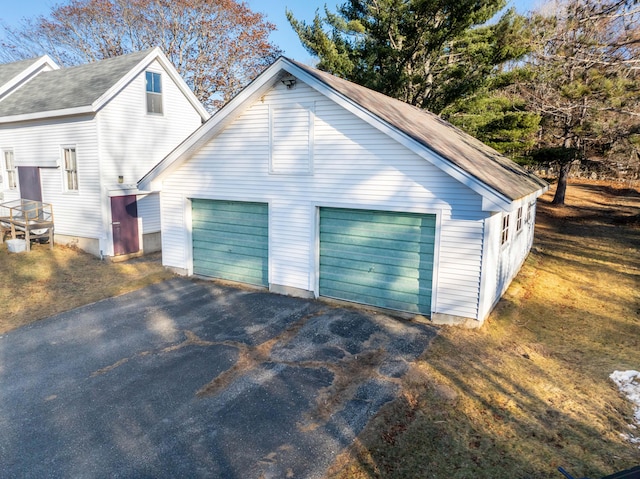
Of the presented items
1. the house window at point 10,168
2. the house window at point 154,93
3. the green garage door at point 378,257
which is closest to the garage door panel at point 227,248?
the green garage door at point 378,257

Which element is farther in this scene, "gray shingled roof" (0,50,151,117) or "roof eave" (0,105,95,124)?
"gray shingled roof" (0,50,151,117)

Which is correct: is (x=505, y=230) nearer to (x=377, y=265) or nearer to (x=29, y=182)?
(x=377, y=265)

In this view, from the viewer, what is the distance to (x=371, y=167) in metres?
9.13

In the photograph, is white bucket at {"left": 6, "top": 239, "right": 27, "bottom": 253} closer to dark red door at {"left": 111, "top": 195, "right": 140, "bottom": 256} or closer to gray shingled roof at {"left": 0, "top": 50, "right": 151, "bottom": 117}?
dark red door at {"left": 111, "top": 195, "right": 140, "bottom": 256}

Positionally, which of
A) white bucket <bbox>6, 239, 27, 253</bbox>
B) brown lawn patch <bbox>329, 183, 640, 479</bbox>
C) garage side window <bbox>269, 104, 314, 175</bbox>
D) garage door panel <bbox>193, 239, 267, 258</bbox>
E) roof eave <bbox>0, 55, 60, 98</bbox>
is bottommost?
brown lawn patch <bbox>329, 183, 640, 479</bbox>

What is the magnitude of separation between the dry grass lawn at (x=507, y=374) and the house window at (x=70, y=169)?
2.32 m

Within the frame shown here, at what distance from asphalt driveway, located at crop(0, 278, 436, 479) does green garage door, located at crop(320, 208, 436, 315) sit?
0.50m

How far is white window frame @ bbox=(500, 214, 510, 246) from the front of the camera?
9342mm

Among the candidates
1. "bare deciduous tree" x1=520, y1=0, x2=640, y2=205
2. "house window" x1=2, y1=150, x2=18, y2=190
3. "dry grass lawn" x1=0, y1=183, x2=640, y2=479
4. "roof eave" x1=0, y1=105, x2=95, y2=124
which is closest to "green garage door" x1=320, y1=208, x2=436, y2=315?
"dry grass lawn" x1=0, y1=183, x2=640, y2=479

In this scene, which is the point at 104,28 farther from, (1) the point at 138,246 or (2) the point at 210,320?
(2) the point at 210,320

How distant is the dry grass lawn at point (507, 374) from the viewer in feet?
16.2

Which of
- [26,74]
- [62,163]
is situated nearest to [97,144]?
[62,163]

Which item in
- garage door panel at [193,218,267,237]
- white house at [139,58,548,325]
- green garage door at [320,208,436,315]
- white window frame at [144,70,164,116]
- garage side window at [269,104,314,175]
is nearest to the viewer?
white house at [139,58,548,325]

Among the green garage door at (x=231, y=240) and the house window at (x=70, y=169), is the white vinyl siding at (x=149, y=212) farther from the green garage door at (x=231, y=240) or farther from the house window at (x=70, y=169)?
the green garage door at (x=231, y=240)
